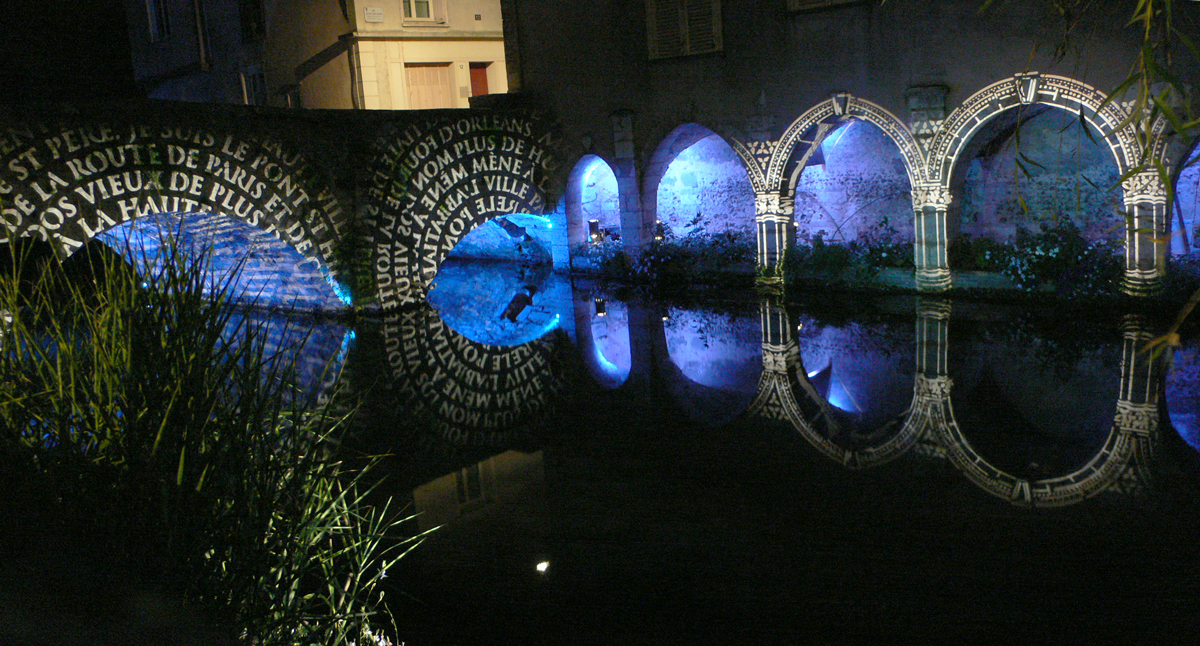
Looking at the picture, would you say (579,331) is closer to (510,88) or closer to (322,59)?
(510,88)

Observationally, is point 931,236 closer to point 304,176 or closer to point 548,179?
point 548,179

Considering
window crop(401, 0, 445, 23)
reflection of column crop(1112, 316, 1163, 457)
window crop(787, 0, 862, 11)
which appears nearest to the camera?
reflection of column crop(1112, 316, 1163, 457)


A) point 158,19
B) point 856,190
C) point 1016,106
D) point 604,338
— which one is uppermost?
point 158,19

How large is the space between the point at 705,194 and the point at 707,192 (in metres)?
0.06

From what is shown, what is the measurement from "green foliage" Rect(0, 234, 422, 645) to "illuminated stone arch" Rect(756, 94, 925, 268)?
386 inches

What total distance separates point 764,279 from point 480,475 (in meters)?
7.83

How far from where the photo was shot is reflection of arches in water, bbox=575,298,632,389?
8.62m

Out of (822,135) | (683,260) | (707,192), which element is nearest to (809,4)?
(822,135)

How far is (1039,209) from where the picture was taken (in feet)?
37.9

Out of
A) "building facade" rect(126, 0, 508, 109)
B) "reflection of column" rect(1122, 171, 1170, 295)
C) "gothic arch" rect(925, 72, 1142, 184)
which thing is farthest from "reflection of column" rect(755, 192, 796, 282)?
"building facade" rect(126, 0, 508, 109)

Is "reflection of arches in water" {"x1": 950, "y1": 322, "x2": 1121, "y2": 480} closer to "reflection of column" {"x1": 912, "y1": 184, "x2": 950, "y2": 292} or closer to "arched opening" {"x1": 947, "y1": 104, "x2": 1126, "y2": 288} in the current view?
"arched opening" {"x1": 947, "y1": 104, "x2": 1126, "y2": 288}

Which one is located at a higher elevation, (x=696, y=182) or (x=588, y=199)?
(x=696, y=182)

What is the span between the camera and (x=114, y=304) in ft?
8.94

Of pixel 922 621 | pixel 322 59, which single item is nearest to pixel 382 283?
pixel 322 59
